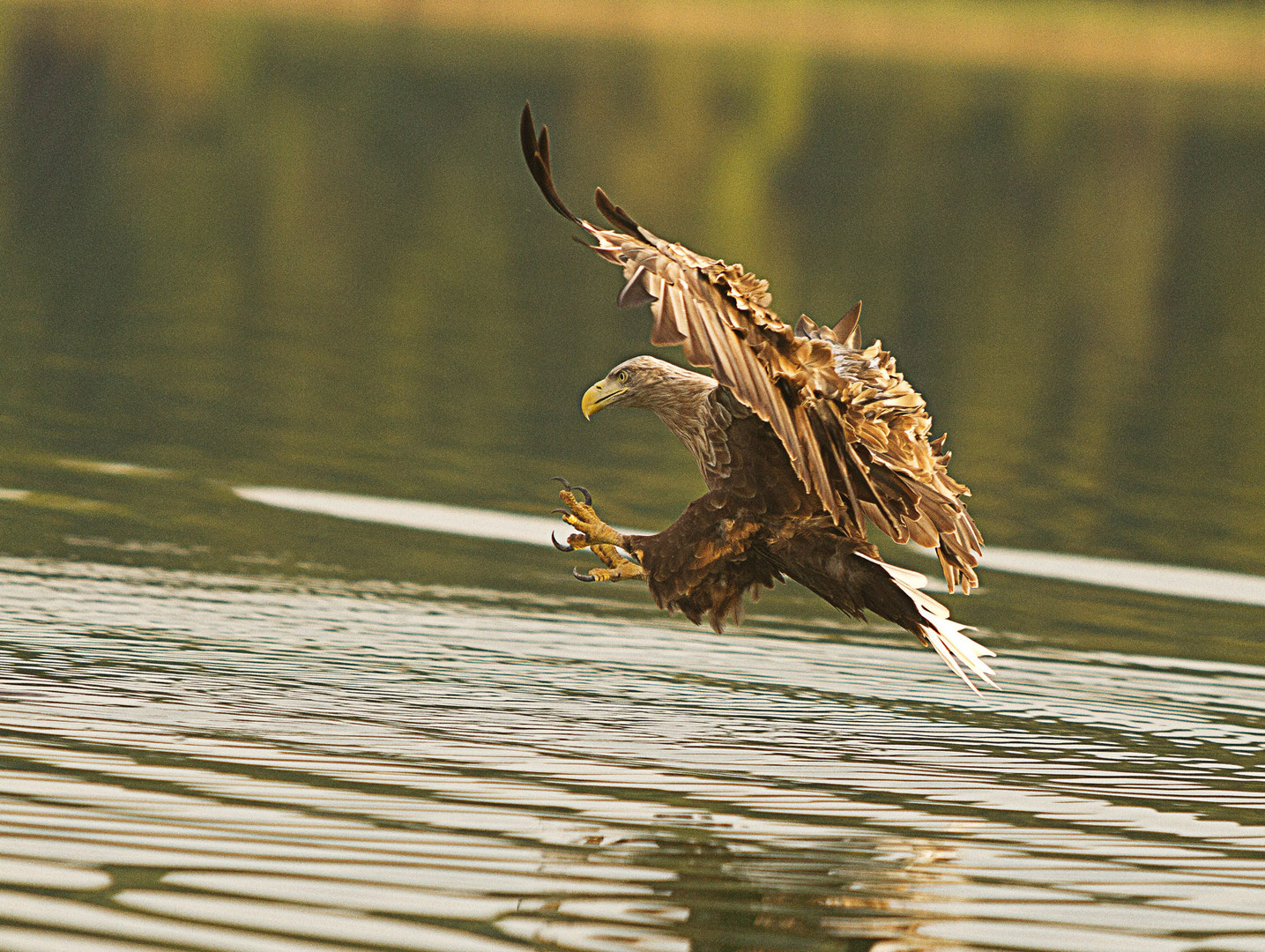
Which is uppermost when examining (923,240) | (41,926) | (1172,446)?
(923,240)

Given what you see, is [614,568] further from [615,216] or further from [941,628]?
[615,216]

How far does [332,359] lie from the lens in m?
15.7

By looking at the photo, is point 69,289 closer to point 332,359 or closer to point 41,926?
point 332,359

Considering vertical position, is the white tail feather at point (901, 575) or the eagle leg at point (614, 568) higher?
the white tail feather at point (901, 575)

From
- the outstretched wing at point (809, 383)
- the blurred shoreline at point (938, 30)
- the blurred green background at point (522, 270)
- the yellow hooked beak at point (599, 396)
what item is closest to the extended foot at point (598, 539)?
the yellow hooked beak at point (599, 396)

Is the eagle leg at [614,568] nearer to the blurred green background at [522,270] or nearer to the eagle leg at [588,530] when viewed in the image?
the eagle leg at [588,530]

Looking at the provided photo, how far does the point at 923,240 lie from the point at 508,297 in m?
8.53

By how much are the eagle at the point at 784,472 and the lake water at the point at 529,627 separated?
47 centimetres

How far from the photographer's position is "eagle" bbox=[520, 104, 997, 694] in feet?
19.3

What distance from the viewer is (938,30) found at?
202 feet

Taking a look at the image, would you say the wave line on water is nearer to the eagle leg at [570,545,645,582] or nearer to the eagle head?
the eagle leg at [570,545,645,582]

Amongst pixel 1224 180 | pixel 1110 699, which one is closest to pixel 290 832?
pixel 1110 699

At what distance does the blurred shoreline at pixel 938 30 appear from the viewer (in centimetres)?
5700

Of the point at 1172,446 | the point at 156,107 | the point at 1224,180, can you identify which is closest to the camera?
the point at 1172,446
